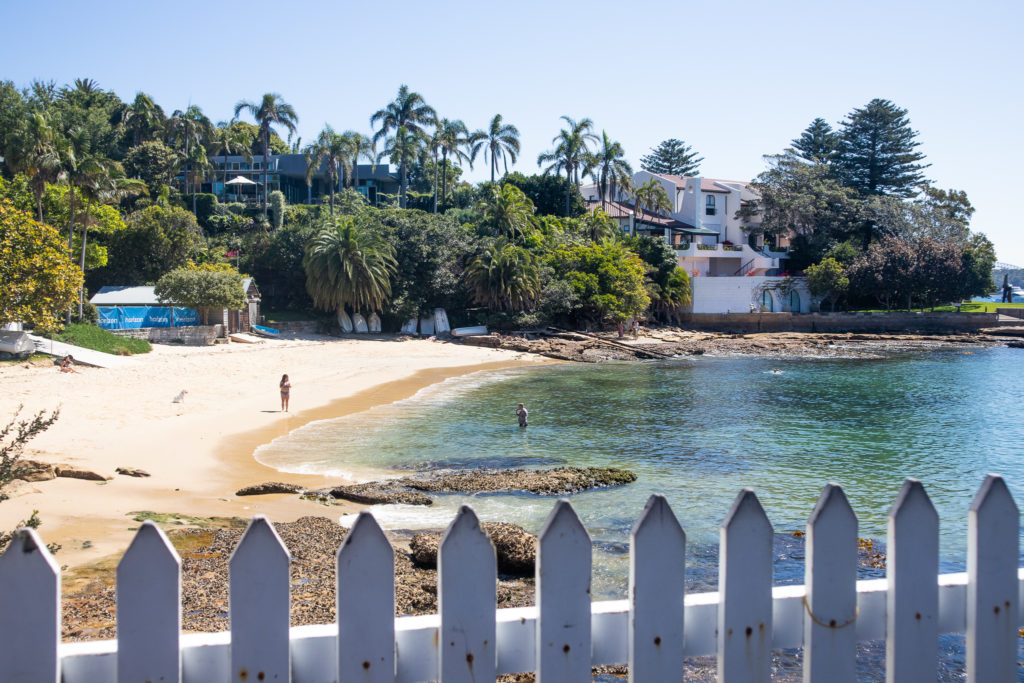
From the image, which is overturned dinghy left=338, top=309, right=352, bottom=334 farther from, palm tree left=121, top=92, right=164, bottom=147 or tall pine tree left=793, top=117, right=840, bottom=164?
tall pine tree left=793, top=117, right=840, bottom=164

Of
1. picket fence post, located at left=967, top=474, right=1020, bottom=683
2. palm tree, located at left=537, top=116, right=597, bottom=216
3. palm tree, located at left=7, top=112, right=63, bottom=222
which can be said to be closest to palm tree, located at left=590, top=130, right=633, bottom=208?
palm tree, located at left=537, top=116, right=597, bottom=216

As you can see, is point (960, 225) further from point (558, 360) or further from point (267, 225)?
point (267, 225)

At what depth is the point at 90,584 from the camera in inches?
272

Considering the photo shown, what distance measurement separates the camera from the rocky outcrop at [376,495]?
12555mm

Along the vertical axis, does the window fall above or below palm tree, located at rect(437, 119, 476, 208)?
below

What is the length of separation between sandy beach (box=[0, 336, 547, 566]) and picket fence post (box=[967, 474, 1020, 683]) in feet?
25.7

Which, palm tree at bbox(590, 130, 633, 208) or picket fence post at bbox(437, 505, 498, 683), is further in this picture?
palm tree at bbox(590, 130, 633, 208)

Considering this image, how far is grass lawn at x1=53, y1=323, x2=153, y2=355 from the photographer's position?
102 ft

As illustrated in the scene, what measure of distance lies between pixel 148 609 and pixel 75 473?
1143cm

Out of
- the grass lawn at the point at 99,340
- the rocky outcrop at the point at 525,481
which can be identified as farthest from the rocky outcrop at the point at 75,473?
the grass lawn at the point at 99,340

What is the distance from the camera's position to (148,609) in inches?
79.9

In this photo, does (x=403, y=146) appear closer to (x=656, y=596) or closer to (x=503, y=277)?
(x=503, y=277)

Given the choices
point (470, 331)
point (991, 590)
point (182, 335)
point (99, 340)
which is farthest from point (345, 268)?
point (991, 590)

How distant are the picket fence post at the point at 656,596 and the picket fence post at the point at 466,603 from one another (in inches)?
17.0
